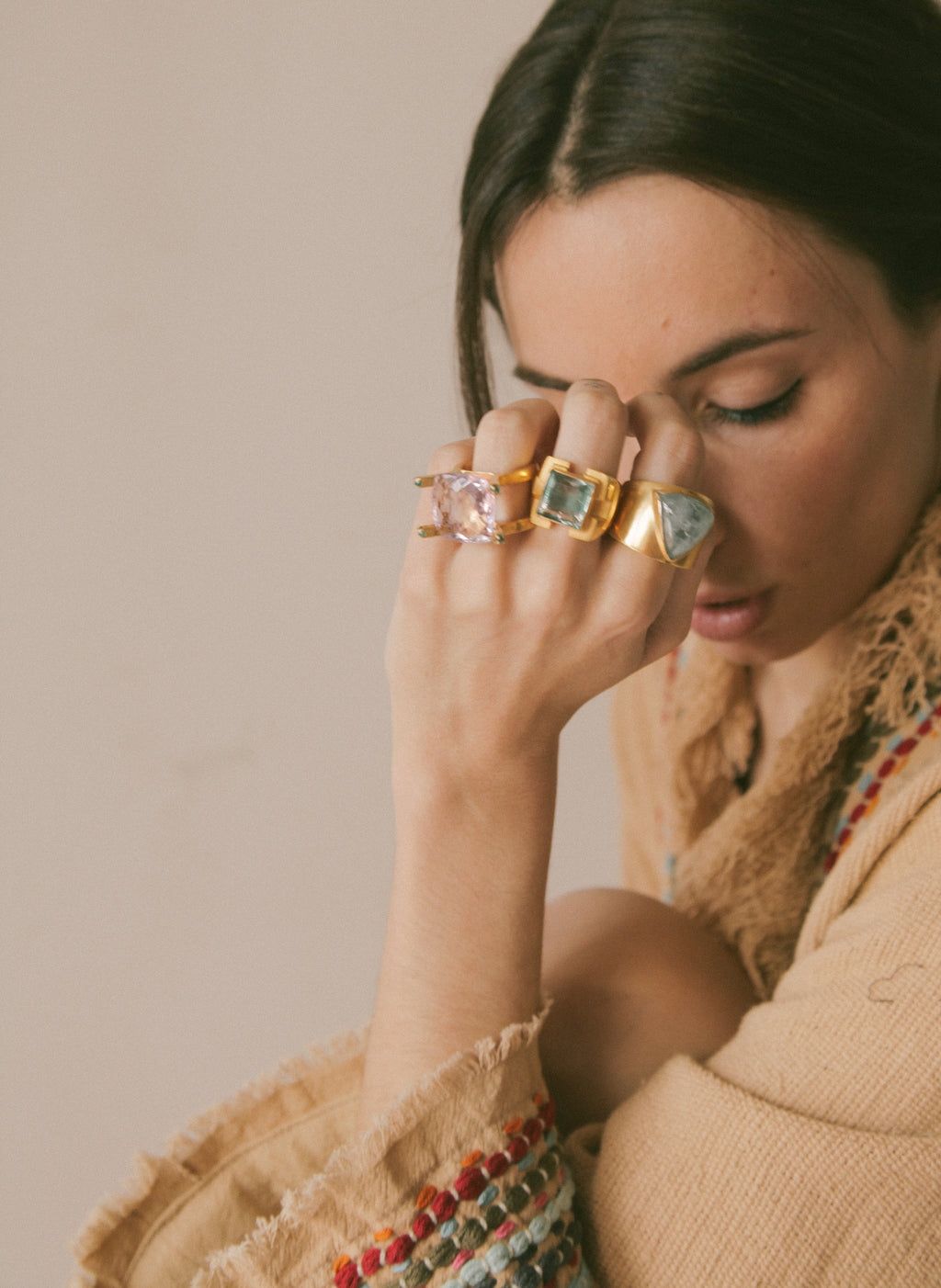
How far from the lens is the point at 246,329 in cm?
123

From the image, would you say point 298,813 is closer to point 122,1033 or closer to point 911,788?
point 122,1033

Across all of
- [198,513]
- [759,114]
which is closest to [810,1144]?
[759,114]

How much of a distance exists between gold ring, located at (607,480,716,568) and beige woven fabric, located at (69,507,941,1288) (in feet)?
0.81

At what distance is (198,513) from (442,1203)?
917 millimetres

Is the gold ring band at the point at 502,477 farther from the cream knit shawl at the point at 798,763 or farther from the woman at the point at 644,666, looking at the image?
the cream knit shawl at the point at 798,763

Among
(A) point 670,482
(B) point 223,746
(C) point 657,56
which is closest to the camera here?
(A) point 670,482

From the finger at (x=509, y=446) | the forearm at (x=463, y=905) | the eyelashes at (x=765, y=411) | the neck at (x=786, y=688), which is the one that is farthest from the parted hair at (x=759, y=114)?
the forearm at (x=463, y=905)

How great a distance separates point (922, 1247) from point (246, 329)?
1.15m

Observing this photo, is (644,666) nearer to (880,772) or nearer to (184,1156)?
(880,772)

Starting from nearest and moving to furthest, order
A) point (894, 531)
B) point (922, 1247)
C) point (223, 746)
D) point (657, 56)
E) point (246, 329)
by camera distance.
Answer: point (922, 1247)
point (657, 56)
point (894, 531)
point (246, 329)
point (223, 746)

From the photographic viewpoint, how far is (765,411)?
2.43 ft

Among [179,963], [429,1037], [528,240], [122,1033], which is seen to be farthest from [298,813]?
[528,240]

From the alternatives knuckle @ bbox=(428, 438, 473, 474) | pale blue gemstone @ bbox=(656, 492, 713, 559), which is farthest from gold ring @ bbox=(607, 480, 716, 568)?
knuckle @ bbox=(428, 438, 473, 474)

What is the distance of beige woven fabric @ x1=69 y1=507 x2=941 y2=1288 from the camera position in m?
0.55
